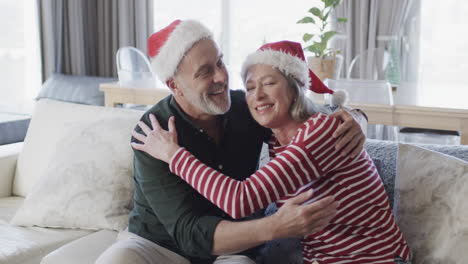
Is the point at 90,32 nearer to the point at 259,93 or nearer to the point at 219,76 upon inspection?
the point at 219,76

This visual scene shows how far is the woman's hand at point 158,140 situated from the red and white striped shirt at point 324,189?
34mm

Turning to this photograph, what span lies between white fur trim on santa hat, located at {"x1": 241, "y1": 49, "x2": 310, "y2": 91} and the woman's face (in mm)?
16

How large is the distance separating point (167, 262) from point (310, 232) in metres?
0.46

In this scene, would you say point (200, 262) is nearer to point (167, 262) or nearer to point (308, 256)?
point (167, 262)

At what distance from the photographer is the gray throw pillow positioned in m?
4.31

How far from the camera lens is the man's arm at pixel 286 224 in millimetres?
1227

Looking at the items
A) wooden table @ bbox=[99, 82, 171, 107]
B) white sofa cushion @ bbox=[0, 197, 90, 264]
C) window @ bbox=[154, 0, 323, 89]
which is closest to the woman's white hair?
white sofa cushion @ bbox=[0, 197, 90, 264]

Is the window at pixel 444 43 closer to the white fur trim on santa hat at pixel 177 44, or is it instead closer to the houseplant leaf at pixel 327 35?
the houseplant leaf at pixel 327 35

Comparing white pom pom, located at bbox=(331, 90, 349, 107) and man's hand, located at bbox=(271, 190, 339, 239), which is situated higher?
white pom pom, located at bbox=(331, 90, 349, 107)

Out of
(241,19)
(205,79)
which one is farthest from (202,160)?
(241,19)

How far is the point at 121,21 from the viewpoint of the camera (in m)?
5.18

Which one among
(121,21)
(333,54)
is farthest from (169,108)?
(121,21)

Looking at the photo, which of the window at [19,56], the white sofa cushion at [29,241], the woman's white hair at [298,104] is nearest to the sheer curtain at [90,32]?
the window at [19,56]

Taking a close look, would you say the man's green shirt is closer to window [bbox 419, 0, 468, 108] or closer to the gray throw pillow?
the gray throw pillow
